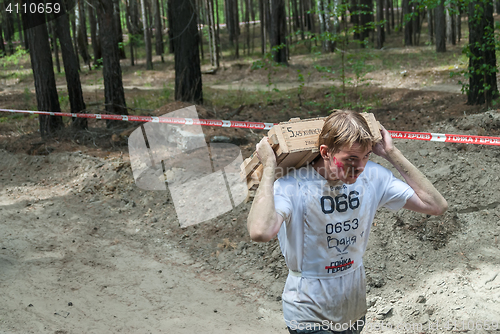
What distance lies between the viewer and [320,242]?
7.25ft

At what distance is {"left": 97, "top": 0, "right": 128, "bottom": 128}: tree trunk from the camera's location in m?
10.1

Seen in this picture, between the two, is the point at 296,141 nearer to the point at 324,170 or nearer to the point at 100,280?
the point at 324,170

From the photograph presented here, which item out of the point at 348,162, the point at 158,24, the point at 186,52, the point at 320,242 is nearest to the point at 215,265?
the point at 320,242

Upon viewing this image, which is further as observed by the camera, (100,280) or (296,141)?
(100,280)

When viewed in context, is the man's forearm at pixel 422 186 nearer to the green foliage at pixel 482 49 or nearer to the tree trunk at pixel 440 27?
the green foliage at pixel 482 49

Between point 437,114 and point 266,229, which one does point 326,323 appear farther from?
point 437,114

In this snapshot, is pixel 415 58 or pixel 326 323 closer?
pixel 326 323

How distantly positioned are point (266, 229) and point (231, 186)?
222 inches

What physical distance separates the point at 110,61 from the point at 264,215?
9.24m

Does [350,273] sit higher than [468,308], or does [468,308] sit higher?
[350,273]

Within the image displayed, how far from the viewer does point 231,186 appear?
7605 millimetres

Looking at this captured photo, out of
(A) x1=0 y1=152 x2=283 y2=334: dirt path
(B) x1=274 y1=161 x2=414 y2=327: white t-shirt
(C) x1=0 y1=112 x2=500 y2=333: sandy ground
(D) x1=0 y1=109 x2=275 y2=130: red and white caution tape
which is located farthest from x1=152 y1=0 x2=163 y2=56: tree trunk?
(B) x1=274 y1=161 x2=414 y2=327: white t-shirt

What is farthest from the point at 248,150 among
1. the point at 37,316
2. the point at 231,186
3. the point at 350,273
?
the point at 350,273

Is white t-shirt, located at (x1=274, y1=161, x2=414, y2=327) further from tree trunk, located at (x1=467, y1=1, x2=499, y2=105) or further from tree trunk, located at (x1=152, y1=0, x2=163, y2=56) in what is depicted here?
tree trunk, located at (x1=152, y1=0, x2=163, y2=56)
